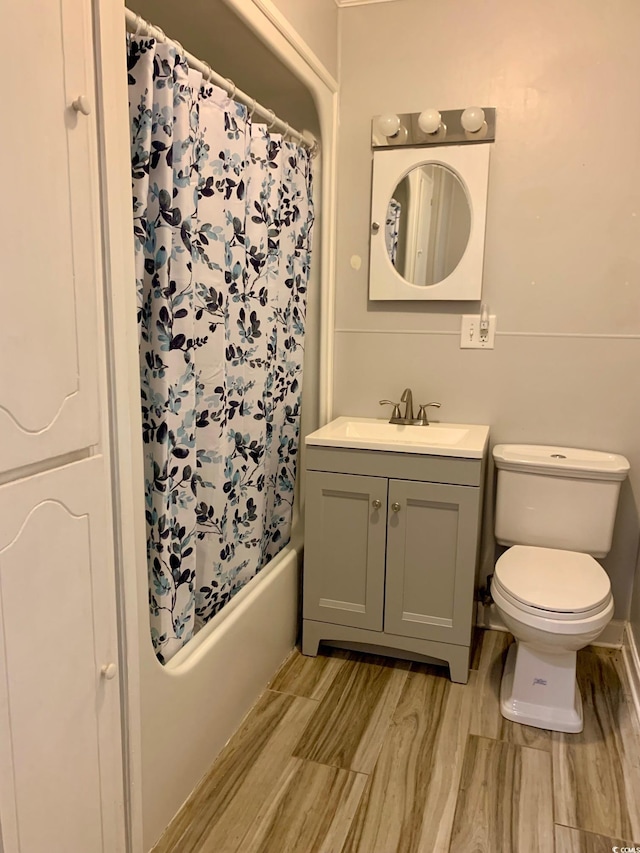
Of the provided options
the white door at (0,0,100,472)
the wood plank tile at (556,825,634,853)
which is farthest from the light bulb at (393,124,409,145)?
the wood plank tile at (556,825,634,853)

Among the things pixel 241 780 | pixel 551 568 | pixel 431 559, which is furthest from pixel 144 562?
pixel 551 568

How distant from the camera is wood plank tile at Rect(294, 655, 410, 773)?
180cm

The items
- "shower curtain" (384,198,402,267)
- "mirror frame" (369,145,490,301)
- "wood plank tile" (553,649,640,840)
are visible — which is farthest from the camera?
"shower curtain" (384,198,402,267)

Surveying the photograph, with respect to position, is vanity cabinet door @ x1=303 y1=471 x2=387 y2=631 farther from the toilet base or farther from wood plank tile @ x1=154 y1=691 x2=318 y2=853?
the toilet base

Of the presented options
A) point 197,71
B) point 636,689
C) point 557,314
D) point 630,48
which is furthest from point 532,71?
point 636,689

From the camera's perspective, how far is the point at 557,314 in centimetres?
230

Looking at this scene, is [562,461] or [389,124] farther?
[389,124]

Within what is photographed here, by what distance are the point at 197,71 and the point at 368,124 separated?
106 cm

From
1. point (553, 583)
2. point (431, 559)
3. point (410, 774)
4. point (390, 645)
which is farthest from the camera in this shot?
point (390, 645)

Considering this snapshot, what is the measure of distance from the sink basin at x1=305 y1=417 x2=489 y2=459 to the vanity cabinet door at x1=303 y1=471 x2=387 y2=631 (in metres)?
0.12

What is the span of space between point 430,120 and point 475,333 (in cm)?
79

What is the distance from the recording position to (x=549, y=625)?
5.98 feet

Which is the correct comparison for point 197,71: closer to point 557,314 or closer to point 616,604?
point 557,314

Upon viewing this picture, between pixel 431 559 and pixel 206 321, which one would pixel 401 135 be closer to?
pixel 206 321
